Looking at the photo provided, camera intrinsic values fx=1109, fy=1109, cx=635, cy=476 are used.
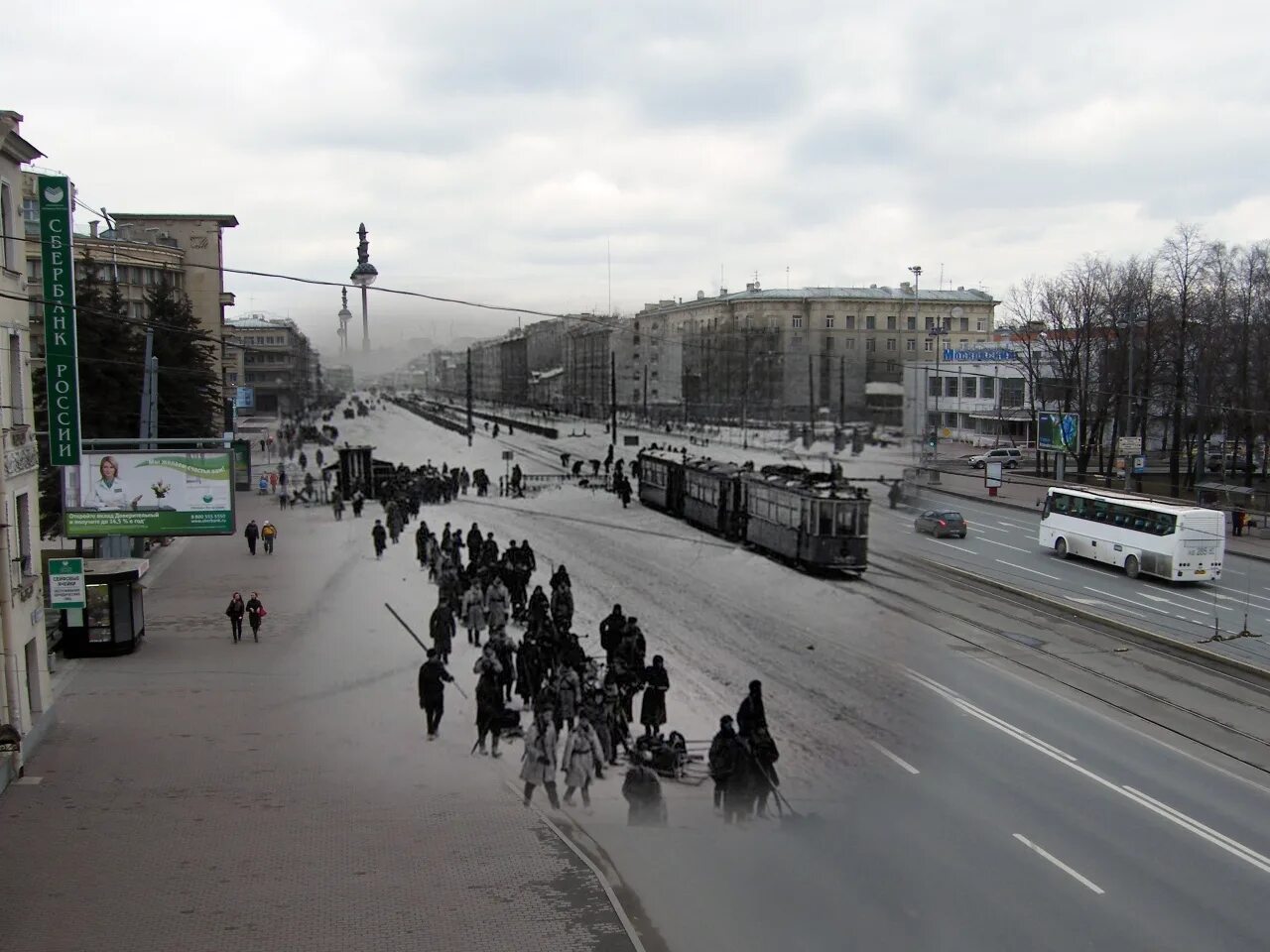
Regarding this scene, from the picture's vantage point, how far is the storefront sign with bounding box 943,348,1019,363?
2889 cm

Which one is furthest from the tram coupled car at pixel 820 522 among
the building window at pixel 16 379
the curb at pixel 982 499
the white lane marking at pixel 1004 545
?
the building window at pixel 16 379

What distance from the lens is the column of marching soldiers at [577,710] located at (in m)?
10.0

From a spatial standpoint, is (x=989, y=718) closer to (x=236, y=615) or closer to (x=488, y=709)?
(x=488, y=709)

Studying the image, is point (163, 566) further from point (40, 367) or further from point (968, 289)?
point (968, 289)

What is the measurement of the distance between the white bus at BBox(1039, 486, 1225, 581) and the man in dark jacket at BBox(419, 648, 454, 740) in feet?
55.5

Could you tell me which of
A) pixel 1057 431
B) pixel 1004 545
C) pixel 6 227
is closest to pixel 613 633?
pixel 6 227

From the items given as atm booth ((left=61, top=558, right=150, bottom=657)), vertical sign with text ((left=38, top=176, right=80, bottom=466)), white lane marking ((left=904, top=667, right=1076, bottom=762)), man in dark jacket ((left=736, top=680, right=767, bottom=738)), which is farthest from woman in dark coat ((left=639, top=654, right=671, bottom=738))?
atm booth ((left=61, top=558, right=150, bottom=657))

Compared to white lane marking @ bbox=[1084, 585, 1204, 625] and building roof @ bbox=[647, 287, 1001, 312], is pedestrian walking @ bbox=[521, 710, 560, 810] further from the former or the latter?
building roof @ bbox=[647, 287, 1001, 312]

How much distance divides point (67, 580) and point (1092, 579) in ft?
64.0

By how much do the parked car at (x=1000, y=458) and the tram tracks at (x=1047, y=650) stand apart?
772 cm

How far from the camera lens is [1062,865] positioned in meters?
9.09

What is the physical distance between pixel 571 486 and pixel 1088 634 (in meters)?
27.3

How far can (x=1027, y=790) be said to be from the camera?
10914 millimetres

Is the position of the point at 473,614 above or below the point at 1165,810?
above
